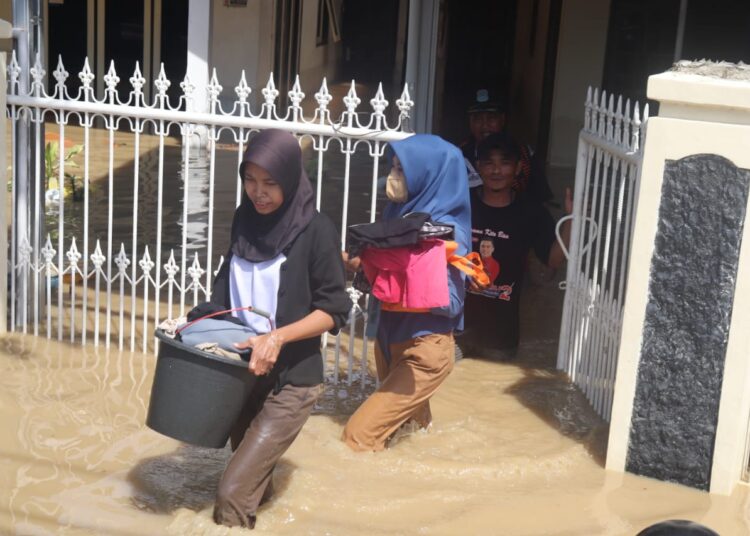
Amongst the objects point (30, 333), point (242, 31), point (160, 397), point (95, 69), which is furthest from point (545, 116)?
point (160, 397)

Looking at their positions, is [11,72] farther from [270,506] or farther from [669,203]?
[669,203]

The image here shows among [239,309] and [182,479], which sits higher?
[239,309]

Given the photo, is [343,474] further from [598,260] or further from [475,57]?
[475,57]

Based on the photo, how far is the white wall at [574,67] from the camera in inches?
517

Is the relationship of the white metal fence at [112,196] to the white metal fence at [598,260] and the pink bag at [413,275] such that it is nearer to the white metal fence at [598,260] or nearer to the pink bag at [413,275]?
the pink bag at [413,275]

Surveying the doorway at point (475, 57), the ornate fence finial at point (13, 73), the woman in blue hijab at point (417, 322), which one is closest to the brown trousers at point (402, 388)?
the woman in blue hijab at point (417, 322)

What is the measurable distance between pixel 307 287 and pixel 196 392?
0.59 metres

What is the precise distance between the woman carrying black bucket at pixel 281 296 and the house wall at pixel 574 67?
9572mm

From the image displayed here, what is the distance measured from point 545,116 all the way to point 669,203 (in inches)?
351

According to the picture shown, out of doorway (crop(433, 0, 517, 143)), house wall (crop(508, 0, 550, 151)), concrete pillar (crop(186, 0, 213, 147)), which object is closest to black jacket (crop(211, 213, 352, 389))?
doorway (crop(433, 0, 517, 143))

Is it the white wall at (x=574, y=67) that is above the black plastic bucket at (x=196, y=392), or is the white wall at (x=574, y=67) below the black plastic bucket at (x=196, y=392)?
above

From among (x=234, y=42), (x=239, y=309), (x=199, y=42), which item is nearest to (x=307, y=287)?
(x=239, y=309)

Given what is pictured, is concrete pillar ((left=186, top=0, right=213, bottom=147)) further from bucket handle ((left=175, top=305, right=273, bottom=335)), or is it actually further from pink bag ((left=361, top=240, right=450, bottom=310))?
bucket handle ((left=175, top=305, right=273, bottom=335))

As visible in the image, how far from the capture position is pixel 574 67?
1334 cm
